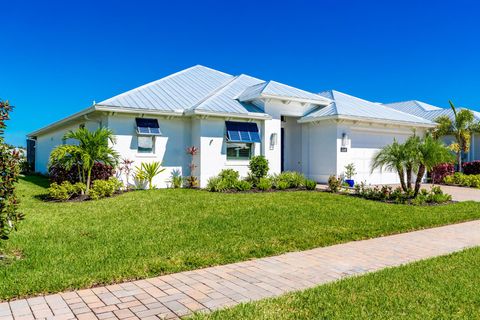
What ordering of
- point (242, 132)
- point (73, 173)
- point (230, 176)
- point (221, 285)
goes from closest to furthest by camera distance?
1. point (221, 285)
2. point (73, 173)
3. point (230, 176)
4. point (242, 132)

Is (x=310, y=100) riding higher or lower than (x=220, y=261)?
higher

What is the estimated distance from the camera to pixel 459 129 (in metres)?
24.9

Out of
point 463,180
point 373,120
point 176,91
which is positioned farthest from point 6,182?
point 463,180

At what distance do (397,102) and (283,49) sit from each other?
18.7 meters

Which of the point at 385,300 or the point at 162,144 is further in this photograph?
the point at 162,144

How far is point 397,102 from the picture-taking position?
3756 centimetres

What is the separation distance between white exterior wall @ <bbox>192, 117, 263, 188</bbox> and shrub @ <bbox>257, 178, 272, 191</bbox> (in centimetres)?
215

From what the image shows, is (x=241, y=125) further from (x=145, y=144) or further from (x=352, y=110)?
(x=352, y=110)

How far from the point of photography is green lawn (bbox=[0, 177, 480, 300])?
5.91 meters

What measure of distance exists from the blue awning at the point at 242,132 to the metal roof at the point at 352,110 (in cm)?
360

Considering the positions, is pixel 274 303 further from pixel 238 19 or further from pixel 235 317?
pixel 238 19

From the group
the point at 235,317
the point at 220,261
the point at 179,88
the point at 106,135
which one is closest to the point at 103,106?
the point at 106,135

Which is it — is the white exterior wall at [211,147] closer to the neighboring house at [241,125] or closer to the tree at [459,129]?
the neighboring house at [241,125]

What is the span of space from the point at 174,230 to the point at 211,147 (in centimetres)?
958
